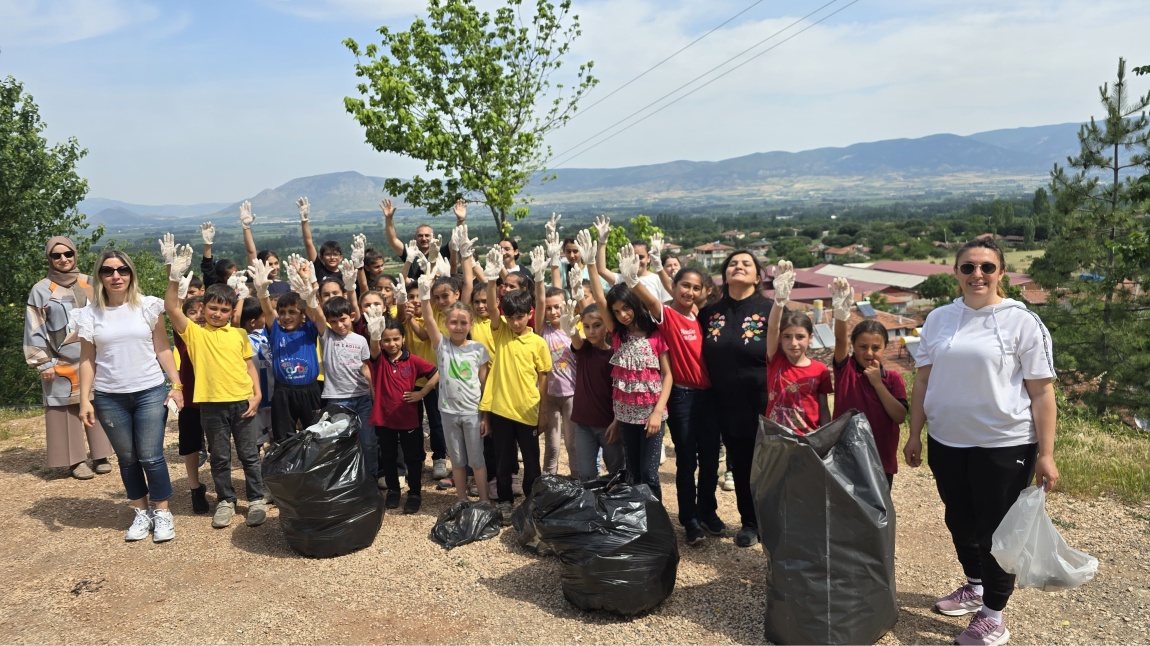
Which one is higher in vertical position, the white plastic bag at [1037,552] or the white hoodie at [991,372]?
the white hoodie at [991,372]

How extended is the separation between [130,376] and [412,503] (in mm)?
1854

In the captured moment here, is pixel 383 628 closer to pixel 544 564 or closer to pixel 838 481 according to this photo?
pixel 544 564

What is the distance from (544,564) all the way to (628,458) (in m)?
0.75

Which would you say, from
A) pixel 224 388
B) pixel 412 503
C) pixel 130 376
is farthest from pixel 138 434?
pixel 412 503

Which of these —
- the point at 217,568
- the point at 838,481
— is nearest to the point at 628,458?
the point at 838,481

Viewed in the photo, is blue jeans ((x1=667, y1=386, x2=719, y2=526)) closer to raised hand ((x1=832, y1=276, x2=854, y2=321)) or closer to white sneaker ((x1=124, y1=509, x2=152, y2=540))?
raised hand ((x1=832, y1=276, x2=854, y2=321))

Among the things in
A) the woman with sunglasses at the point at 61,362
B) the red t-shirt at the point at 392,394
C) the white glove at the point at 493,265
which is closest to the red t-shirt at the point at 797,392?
the white glove at the point at 493,265

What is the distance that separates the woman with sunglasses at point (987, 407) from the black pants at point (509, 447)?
231 cm

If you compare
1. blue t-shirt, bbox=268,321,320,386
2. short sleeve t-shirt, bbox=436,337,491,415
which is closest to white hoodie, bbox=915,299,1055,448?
short sleeve t-shirt, bbox=436,337,491,415

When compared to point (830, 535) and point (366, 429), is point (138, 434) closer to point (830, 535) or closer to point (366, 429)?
point (366, 429)

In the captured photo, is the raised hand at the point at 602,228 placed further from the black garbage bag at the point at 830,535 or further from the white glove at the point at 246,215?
the white glove at the point at 246,215

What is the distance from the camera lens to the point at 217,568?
154 inches

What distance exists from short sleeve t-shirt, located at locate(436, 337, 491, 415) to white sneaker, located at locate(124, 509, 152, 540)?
197 cm

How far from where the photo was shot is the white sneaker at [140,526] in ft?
13.9
